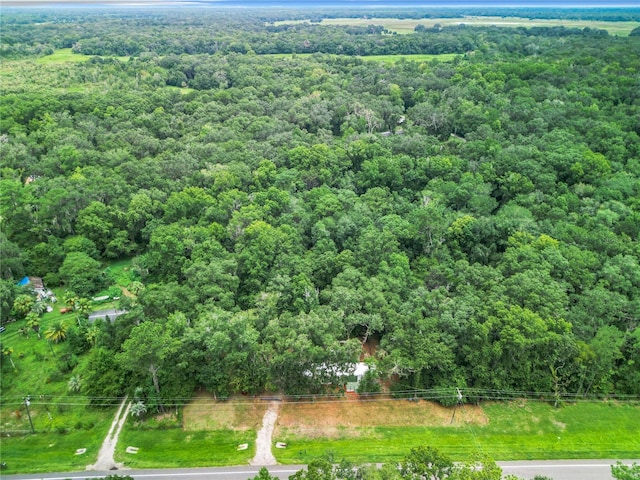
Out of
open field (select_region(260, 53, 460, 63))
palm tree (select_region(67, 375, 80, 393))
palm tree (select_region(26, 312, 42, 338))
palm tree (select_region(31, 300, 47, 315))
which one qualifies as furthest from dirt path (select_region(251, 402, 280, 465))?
open field (select_region(260, 53, 460, 63))

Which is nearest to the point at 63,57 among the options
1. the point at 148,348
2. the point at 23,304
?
the point at 23,304

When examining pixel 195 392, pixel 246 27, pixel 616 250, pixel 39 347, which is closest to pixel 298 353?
pixel 195 392

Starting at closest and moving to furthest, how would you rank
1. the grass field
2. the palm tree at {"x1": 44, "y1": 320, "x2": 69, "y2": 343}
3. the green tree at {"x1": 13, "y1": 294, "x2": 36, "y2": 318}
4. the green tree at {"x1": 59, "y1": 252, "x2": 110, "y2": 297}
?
the palm tree at {"x1": 44, "y1": 320, "x2": 69, "y2": 343}
the green tree at {"x1": 13, "y1": 294, "x2": 36, "y2": 318}
the green tree at {"x1": 59, "y1": 252, "x2": 110, "y2": 297}
the grass field

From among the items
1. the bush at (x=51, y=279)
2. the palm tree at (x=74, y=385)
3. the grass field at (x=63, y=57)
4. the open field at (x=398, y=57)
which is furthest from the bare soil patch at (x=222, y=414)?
the grass field at (x=63, y=57)

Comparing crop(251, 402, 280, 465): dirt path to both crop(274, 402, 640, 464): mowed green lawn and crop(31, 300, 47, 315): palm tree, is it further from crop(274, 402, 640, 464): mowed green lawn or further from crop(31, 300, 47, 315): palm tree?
crop(31, 300, 47, 315): palm tree

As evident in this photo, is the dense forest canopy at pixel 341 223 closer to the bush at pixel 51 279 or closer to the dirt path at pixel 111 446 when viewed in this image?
the bush at pixel 51 279

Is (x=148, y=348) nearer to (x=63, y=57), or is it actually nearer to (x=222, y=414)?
(x=222, y=414)
